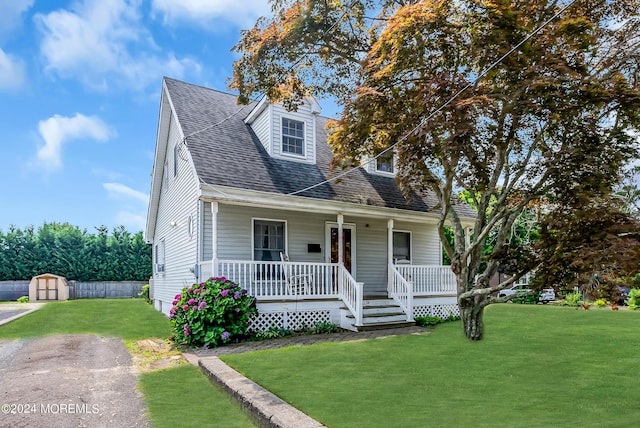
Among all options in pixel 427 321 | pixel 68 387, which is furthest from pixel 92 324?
pixel 427 321

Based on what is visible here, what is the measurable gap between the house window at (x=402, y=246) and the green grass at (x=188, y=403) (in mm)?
8918

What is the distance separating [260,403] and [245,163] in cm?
776

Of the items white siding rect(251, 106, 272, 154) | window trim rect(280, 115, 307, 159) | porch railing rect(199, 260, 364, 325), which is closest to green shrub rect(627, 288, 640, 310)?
porch railing rect(199, 260, 364, 325)

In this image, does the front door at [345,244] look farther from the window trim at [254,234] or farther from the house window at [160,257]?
the house window at [160,257]

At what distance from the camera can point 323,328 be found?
399 inches

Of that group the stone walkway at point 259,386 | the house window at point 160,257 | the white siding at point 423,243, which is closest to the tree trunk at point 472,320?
the stone walkway at point 259,386

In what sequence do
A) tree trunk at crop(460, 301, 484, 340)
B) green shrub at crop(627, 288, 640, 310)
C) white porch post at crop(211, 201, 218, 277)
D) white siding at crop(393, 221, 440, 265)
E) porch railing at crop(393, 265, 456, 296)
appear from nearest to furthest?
tree trunk at crop(460, 301, 484, 340) → white porch post at crop(211, 201, 218, 277) → porch railing at crop(393, 265, 456, 296) → white siding at crop(393, 221, 440, 265) → green shrub at crop(627, 288, 640, 310)

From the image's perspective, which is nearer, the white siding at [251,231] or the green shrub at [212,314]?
the green shrub at [212,314]

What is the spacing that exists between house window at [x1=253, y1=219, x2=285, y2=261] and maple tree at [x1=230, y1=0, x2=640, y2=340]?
11.7ft

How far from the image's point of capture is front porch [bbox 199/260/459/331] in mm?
9805

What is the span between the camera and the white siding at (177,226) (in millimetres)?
11156

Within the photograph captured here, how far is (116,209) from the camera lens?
28969 mm

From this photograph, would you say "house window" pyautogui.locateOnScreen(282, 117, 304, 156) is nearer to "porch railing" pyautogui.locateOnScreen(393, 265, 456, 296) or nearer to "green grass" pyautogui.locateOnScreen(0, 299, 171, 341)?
"porch railing" pyautogui.locateOnScreen(393, 265, 456, 296)

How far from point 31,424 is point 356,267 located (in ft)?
31.2
